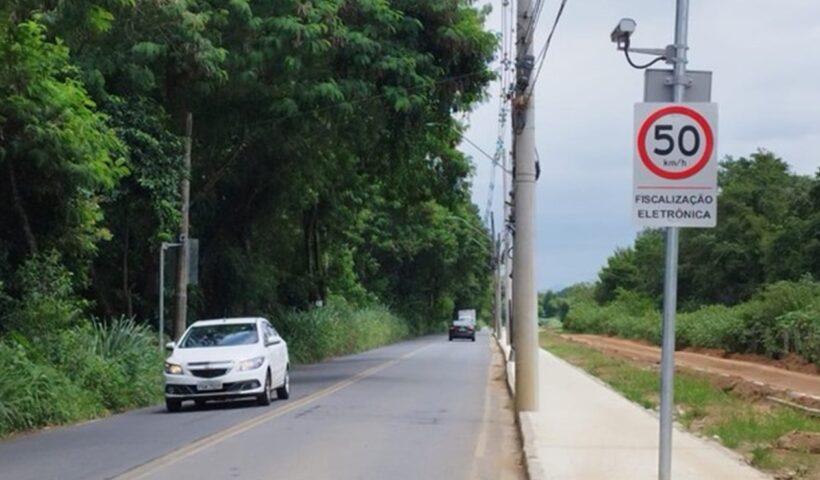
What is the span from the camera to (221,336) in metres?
21.2

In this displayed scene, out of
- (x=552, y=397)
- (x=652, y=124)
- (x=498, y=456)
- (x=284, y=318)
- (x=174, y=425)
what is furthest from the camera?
(x=284, y=318)

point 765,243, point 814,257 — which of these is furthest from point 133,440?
point 765,243

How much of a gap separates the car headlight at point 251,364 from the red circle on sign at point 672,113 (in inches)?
516

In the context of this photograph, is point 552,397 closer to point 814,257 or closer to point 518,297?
point 518,297

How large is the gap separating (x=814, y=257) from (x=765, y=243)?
7.53 m

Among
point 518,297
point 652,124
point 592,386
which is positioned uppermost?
point 652,124

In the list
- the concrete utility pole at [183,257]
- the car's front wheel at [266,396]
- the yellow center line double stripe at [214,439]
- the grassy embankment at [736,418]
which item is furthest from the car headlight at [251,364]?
the grassy embankment at [736,418]

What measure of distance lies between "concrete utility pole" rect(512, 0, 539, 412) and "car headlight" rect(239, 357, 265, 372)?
15.4ft

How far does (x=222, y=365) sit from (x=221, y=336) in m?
1.50

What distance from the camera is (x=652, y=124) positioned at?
8.04 m

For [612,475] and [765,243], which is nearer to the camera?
[612,475]

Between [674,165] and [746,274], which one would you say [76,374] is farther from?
[746,274]

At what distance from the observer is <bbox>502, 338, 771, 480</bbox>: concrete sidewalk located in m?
11.7

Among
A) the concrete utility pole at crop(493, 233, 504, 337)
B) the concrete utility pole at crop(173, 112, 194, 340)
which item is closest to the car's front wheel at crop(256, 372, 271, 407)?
the concrete utility pole at crop(173, 112, 194, 340)
